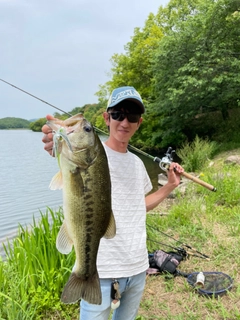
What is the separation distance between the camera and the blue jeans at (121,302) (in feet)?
5.42

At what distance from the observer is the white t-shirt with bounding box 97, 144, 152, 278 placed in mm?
1711

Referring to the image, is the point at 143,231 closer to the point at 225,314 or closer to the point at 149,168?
the point at 225,314

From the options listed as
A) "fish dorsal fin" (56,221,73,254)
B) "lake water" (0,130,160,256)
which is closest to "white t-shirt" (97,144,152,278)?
"fish dorsal fin" (56,221,73,254)

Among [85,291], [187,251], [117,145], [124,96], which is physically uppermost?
[124,96]

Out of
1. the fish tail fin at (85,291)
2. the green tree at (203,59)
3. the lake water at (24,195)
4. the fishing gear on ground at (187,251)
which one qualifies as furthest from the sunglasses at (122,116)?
the green tree at (203,59)

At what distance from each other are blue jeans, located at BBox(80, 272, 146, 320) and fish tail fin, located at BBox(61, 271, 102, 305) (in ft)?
0.31

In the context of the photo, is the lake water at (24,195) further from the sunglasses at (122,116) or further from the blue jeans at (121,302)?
the sunglasses at (122,116)

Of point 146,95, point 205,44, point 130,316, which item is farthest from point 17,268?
point 146,95

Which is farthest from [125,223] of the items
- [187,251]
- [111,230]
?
[187,251]

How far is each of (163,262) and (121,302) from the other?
6.70ft

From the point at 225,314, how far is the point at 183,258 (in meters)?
1.22

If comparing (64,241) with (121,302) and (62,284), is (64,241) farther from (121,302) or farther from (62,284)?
(62,284)

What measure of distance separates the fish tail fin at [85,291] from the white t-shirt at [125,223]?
11 cm

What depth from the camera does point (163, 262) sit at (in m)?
3.82
